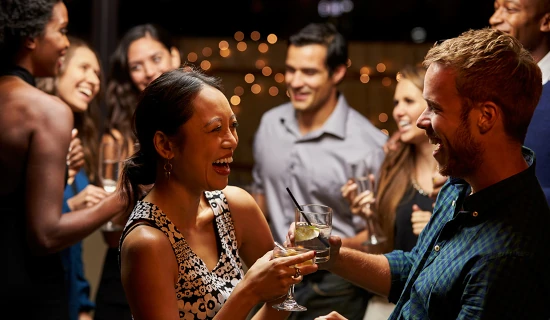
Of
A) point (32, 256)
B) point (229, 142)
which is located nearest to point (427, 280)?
point (229, 142)

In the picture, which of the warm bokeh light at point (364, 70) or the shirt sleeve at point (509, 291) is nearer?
the shirt sleeve at point (509, 291)

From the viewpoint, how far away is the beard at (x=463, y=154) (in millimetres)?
2033

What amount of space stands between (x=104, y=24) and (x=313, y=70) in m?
2.10

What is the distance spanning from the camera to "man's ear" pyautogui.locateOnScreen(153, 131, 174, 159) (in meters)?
2.34

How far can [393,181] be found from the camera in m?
3.70

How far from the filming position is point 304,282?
3.83 meters

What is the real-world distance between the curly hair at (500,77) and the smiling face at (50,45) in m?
1.72

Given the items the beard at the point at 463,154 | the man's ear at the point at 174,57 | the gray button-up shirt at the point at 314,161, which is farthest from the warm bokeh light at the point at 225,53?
the beard at the point at 463,154

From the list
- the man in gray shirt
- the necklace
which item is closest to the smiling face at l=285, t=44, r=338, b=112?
the man in gray shirt

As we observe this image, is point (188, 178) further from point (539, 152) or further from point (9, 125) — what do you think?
point (539, 152)

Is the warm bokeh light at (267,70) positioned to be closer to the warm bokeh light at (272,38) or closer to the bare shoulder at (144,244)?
the warm bokeh light at (272,38)

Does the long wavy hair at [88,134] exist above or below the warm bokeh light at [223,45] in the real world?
below

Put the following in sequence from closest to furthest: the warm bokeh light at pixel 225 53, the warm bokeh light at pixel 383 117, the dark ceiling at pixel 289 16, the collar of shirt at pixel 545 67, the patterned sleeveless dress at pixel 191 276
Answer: the patterned sleeveless dress at pixel 191 276, the collar of shirt at pixel 545 67, the dark ceiling at pixel 289 16, the warm bokeh light at pixel 383 117, the warm bokeh light at pixel 225 53

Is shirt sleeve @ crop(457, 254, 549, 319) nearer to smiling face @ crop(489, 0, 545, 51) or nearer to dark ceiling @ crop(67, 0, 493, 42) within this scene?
smiling face @ crop(489, 0, 545, 51)
